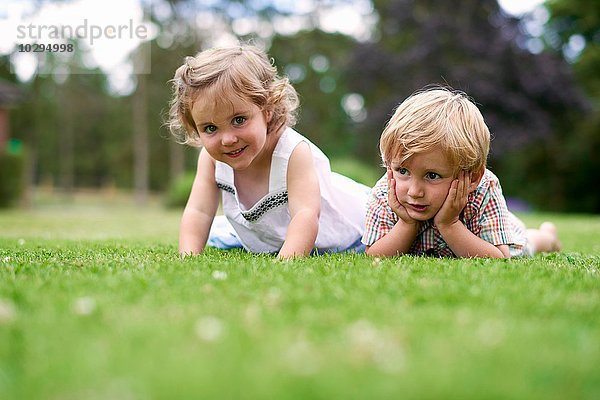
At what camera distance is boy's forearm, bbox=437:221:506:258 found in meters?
4.12

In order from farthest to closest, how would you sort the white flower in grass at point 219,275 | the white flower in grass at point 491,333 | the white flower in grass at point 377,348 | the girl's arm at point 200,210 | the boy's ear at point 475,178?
1. the girl's arm at point 200,210
2. the boy's ear at point 475,178
3. the white flower in grass at point 219,275
4. the white flower in grass at point 491,333
5. the white flower in grass at point 377,348

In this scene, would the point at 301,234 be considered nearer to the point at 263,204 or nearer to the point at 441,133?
the point at 263,204

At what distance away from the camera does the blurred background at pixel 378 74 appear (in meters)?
23.3

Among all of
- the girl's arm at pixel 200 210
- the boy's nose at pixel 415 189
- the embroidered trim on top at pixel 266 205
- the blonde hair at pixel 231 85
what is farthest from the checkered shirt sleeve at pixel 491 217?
the girl's arm at pixel 200 210

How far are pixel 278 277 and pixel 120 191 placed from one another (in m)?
48.7

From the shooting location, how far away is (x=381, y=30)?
105ft

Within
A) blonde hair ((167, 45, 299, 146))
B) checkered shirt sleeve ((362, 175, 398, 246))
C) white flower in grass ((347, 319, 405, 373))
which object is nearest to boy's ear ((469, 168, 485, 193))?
checkered shirt sleeve ((362, 175, 398, 246))

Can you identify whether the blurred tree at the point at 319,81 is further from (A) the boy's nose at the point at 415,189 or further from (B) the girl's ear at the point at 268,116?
(A) the boy's nose at the point at 415,189

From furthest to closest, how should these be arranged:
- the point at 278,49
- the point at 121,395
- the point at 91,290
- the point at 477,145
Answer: the point at 278,49, the point at 477,145, the point at 91,290, the point at 121,395

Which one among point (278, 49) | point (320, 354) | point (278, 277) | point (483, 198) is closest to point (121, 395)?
point (320, 354)

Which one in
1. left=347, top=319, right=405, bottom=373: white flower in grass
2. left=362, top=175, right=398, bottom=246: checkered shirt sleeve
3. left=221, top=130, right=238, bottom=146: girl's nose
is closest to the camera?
left=347, top=319, right=405, bottom=373: white flower in grass

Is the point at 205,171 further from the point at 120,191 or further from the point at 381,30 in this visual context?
the point at 120,191

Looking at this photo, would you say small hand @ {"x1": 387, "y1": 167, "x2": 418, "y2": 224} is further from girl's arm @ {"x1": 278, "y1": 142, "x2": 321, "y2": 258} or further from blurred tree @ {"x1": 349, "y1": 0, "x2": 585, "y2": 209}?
blurred tree @ {"x1": 349, "y1": 0, "x2": 585, "y2": 209}

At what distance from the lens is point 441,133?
3859mm
